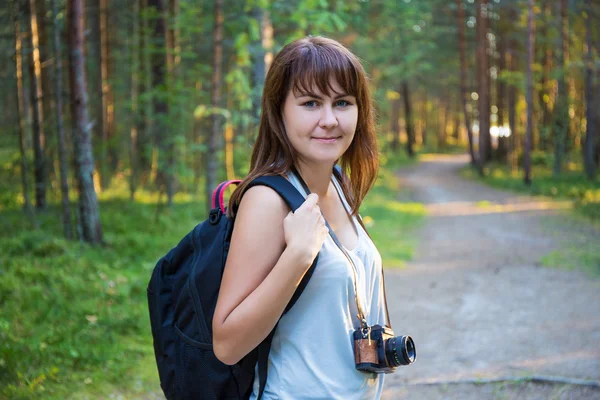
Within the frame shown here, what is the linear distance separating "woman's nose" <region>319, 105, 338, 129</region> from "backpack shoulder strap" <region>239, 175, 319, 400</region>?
0.22 m

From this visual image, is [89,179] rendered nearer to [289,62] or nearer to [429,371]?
[429,371]

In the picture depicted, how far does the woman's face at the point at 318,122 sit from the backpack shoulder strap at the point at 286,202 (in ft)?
0.56

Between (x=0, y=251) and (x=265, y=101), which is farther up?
(x=265, y=101)

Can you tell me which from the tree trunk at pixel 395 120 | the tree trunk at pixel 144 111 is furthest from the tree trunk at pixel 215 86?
the tree trunk at pixel 395 120

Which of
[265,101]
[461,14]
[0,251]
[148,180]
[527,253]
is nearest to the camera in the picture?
[265,101]

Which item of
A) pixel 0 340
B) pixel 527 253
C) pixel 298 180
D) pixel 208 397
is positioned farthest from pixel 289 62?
pixel 527 253

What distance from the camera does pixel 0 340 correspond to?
4.98 metres

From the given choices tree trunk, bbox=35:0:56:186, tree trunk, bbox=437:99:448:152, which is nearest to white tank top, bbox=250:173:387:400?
tree trunk, bbox=35:0:56:186

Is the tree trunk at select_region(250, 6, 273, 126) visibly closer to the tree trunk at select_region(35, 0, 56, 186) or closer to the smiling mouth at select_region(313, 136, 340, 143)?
the tree trunk at select_region(35, 0, 56, 186)

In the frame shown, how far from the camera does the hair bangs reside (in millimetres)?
1905

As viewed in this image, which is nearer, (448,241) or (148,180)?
(448,241)

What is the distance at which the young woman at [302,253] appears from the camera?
172 centimetres

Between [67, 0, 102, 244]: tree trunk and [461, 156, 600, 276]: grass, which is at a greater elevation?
[67, 0, 102, 244]: tree trunk

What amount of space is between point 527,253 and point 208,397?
10001mm
